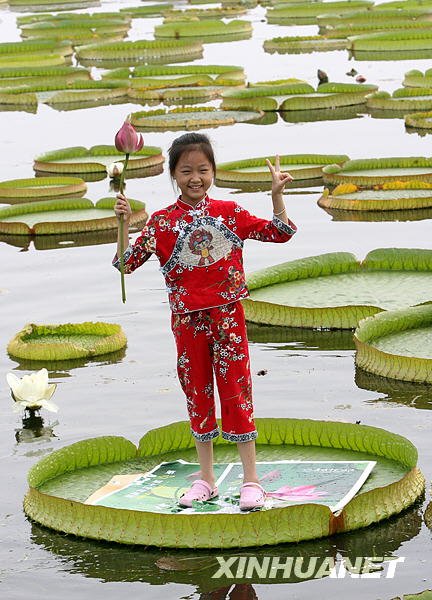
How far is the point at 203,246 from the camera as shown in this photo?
5.56m

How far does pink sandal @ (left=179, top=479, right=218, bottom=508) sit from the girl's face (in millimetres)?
1133

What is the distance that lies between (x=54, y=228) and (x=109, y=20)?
23.5 meters

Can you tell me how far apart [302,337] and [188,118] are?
34.4 feet

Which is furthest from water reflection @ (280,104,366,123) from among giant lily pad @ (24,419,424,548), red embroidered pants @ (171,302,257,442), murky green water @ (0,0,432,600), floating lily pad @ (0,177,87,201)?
red embroidered pants @ (171,302,257,442)

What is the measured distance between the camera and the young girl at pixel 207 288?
5.54 meters

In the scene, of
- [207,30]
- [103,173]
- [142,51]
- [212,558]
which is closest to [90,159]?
[103,173]

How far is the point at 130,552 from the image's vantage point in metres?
5.36

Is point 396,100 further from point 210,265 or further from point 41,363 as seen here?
point 210,265

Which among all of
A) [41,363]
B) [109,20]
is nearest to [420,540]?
[41,363]

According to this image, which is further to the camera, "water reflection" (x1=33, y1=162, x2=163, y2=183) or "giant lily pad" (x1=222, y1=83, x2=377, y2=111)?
"giant lily pad" (x1=222, y1=83, x2=377, y2=111)

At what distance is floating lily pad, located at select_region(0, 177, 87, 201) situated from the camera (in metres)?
13.8

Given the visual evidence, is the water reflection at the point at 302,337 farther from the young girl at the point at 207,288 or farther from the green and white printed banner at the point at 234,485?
the young girl at the point at 207,288

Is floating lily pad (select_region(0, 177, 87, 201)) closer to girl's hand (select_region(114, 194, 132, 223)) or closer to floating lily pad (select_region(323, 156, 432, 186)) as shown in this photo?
floating lily pad (select_region(323, 156, 432, 186))

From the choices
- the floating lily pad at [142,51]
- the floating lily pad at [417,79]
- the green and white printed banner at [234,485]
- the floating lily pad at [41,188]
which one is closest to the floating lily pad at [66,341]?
the green and white printed banner at [234,485]
